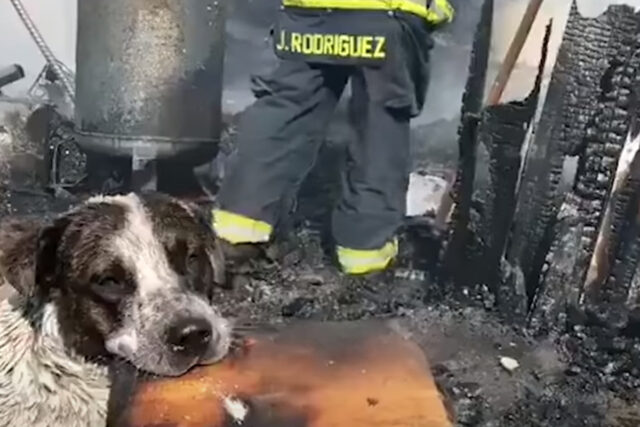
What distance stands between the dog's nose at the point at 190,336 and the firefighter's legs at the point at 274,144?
0.95ft

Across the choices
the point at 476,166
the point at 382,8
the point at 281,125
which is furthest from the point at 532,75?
the point at 281,125

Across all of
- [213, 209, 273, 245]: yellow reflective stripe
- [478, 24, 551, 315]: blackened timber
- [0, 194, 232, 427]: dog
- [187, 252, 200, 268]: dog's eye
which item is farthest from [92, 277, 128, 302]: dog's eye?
[478, 24, 551, 315]: blackened timber

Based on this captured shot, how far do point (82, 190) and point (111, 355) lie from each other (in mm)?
308

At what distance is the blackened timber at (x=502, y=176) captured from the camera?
1.73 meters

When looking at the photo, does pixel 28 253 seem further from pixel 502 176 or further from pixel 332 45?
pixel 502 176

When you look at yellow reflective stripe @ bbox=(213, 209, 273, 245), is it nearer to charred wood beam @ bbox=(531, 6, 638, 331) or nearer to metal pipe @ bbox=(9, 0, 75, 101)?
metal pipe @ bbox=(9, 0, 75, 101)

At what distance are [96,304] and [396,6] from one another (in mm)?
634

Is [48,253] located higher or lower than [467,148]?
lower

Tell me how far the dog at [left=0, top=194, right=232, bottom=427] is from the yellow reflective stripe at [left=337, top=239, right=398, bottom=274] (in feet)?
0.85

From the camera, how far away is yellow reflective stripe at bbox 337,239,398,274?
1.76 metres

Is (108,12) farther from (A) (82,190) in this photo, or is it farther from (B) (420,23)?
(B) (420,23)

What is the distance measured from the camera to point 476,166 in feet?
5.75

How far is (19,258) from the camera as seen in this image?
1.46m

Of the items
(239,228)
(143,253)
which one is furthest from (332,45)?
(143,253)
